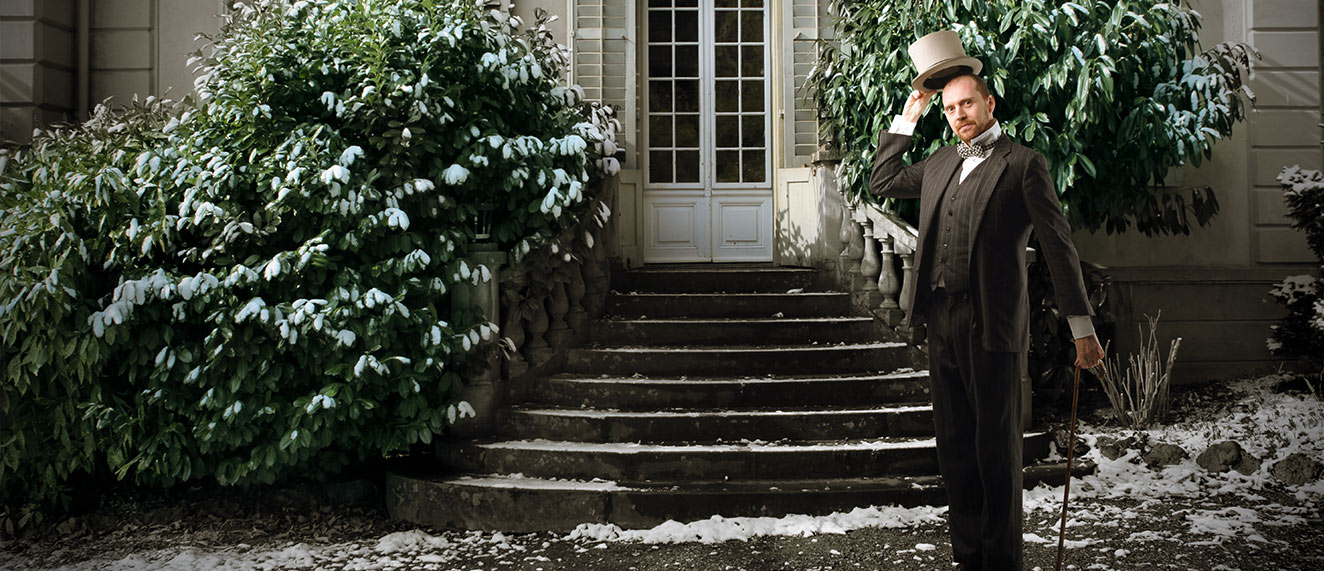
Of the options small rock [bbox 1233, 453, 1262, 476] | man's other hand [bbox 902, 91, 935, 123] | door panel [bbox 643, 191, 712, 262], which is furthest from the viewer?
door panel [bbox 643, 191, 712, 262]

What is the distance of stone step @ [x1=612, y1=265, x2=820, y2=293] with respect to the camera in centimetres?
697

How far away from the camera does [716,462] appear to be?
16.2 ft

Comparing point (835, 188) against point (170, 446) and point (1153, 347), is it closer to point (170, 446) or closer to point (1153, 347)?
point (1153, 347)

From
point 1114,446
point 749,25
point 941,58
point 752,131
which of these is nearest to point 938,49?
point 941,58

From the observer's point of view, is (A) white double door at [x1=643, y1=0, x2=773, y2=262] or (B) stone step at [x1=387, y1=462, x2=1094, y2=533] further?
(A) white double door at [x1=643, y1=0, x2=773, y2=262]

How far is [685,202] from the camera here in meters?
8.29

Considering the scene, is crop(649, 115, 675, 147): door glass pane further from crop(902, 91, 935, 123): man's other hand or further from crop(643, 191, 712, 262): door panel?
crop(902, 91, 935, 123): man's other hand

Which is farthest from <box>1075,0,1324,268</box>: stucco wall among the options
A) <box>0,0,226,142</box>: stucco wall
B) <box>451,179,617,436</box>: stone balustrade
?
<box>0,0,226,142</box>: stucco wall

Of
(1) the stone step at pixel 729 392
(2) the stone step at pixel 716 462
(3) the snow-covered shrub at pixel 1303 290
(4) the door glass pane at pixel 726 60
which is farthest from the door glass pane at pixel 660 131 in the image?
(3) the snow-covered shrub at pixel 1303 290

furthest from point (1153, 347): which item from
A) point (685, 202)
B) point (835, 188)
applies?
point (685, 202)

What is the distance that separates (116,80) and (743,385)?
6013 mm

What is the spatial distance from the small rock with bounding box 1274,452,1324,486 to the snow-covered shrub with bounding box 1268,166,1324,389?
1.63 m

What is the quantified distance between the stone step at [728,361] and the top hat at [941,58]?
2983mm

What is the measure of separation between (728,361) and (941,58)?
3113 mm
